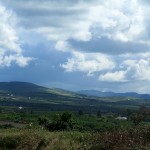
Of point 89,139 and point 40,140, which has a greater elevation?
point 89,139

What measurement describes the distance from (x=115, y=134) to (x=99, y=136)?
35.9 inches

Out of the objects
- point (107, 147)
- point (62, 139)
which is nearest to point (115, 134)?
point (107, 147)

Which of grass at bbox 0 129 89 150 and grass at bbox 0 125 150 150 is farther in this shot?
grass at bbox 0 129 89 150

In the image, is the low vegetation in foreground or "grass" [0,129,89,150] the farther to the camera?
"grass" [0,129,89,150]

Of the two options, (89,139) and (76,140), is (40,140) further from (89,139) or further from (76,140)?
(89,139)

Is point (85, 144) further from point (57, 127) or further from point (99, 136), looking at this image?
point (57, 127)

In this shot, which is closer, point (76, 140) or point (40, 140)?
point (76, 140)

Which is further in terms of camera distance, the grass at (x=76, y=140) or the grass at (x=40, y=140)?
the grass at (x=40, y=140)

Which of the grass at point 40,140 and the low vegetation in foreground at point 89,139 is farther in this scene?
the grass at point 40,140

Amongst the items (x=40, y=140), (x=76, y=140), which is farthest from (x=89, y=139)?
(x=40, y=140)

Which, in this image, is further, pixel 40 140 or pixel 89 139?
pixel 40 140

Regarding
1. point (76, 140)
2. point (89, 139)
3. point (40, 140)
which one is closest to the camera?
point (89, 139)

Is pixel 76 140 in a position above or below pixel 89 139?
below

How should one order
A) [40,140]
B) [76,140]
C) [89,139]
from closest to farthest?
[89,139] → [76,140] → [40,140]
